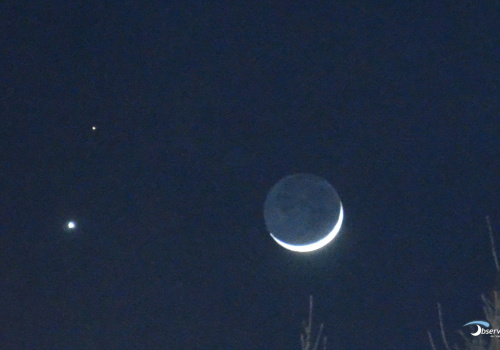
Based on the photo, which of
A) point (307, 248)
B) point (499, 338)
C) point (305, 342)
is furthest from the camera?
point (307, 248)

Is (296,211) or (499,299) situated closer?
(499,299)

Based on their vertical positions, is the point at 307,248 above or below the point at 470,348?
above

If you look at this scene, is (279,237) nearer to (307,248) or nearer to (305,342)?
(307,248)

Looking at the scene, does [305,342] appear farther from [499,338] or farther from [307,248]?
[307,248]

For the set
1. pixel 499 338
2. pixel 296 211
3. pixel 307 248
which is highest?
pixel 296 211

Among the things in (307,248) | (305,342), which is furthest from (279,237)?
(305,342)

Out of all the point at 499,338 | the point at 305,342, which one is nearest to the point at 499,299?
the point at 499,338

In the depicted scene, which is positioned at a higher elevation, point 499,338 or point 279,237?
point 279,237

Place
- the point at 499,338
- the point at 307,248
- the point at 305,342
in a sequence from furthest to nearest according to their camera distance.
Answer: the point at 307,248
the point at 305,342
the point at 499,338

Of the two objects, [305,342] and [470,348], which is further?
[305,342]
